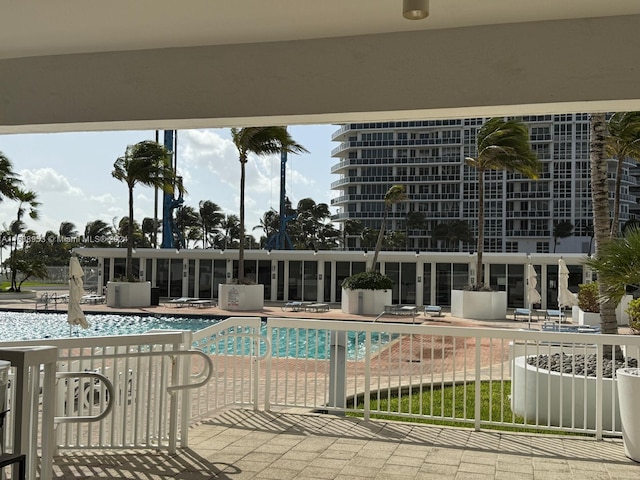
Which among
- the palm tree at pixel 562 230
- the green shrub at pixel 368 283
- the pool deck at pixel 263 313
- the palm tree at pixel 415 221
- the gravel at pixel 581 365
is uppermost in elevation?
the palm tree at pixel 415 221

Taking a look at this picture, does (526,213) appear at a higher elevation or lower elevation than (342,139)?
lower

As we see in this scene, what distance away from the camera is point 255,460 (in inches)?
186

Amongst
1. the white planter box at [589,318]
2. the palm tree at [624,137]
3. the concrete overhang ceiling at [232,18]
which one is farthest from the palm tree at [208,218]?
the concrete overhang ceiling at [232,18]

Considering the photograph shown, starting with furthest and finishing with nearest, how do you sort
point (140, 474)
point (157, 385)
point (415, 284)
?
1. point (415, 284)
2. point (157, 385)
3. point (140, 474)

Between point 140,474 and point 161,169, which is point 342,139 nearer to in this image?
point 161,169

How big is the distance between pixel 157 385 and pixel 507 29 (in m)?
3.60

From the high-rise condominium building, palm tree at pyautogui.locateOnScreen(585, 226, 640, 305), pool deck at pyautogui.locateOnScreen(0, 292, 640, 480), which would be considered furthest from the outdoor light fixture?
the high-rise condominium building

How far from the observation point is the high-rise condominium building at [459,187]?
67.1 m

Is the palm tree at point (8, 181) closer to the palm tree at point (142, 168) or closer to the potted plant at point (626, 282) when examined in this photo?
the palm tree at point (142, 168)

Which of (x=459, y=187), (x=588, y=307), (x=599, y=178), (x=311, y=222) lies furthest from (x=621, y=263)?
(x=311, y=222)

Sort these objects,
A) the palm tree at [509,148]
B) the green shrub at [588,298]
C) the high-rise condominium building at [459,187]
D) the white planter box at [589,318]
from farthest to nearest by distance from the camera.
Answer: the high-rise condominium building at [459,187] < the palm tree at [509,148] < the green shrub at [588,298] < the white planter box at [589,318]

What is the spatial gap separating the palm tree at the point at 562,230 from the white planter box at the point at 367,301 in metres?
51.7

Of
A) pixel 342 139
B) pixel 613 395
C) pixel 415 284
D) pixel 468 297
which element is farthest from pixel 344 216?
pixel 613 395

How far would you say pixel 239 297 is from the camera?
2219 centimetres
